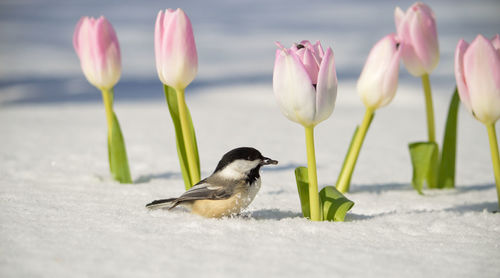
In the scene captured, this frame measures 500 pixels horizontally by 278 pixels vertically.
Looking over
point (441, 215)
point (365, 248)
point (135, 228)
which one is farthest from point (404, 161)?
point (135, 228)

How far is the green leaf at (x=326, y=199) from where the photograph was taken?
1.58 m

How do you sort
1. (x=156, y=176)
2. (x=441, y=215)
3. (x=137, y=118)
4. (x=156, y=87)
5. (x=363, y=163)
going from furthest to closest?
(x=156, y=87), (x=137, y=118), (x=363, y=163), (x=156, y=176), (x=441, y=215)

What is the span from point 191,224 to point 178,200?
0.09 m

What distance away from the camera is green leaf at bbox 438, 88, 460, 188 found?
2.11 metres

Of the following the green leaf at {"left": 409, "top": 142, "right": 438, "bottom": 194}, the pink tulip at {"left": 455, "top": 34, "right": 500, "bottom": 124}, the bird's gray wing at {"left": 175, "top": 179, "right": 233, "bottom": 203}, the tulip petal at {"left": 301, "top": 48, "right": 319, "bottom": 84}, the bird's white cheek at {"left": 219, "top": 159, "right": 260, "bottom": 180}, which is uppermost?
the tulip petal at {"left": 301, "top": 48, "right": 319, "bottom": 84}

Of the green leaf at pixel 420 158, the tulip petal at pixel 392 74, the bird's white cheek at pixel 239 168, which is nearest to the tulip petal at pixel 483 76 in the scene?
the tulip petal at pixel 392 74

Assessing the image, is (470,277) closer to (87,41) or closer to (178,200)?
(178,200)

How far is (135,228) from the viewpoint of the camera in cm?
145

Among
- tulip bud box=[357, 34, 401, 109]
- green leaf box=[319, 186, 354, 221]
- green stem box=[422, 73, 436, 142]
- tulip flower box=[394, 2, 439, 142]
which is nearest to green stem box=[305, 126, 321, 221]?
green leaf box=[319, 186, 354, 221]

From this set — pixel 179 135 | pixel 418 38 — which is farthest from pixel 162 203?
pixel 418 38

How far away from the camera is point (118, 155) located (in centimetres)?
208

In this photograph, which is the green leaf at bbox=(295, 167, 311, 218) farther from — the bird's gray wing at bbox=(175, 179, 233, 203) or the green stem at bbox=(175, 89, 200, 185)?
the green stem at bbox=(175, 89, 200, 185)

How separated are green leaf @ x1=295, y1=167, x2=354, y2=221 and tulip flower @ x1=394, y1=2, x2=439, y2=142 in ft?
2.12

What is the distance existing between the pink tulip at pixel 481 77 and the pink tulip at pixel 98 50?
1.12 metres
